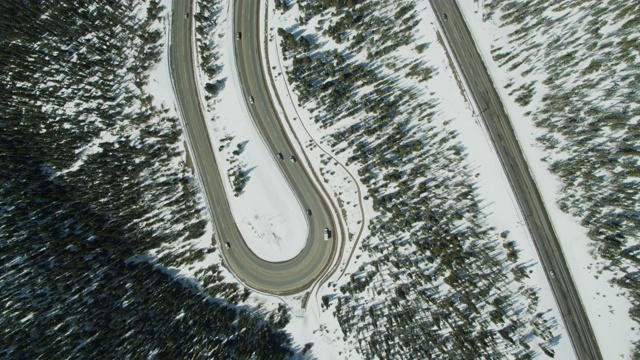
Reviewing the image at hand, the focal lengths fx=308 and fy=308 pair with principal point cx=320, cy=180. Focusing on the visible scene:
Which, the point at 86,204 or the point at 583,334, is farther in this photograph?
the point at 86,204

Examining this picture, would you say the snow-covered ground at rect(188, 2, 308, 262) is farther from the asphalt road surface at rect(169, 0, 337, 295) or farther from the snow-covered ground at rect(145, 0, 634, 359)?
the asphalt road surface at rect(169, 0, 337, 295)

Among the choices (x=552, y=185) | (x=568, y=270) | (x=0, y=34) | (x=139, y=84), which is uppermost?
(x=0, y=34)

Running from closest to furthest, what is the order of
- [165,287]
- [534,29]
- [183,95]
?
[534,29] < [165,287] < [183,95]

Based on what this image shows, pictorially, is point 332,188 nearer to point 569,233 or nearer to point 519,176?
point 519,176

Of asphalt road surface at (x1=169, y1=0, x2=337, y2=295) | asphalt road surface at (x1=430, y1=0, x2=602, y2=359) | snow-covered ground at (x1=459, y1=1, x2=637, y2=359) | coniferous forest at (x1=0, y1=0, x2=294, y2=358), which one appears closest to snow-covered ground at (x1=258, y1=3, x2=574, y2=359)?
asphalt road surface at (x1=430, y1=0, x2=602, y2=359)

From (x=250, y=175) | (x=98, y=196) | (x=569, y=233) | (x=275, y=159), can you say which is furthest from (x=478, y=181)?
(x=98, y=196)

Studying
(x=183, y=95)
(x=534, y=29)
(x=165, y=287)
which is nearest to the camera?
(x=534, y=29)

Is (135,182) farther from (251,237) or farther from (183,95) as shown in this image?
(251,237)

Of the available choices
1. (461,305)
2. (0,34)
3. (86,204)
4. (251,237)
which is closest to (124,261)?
(86,204)
